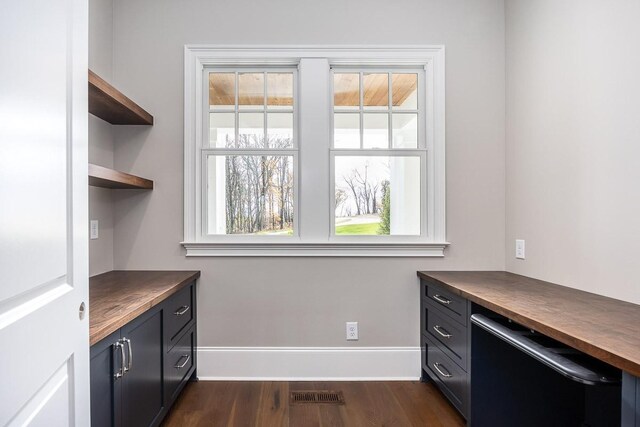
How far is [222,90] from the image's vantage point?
2576mm

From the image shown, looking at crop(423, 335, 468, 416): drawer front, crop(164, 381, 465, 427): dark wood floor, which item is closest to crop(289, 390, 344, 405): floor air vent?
crop(164, 381, 465, 427): dark wood floor

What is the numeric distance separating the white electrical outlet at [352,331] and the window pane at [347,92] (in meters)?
1.63

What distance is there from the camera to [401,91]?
2.60 m

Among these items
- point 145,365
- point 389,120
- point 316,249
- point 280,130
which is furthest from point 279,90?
point 145,365

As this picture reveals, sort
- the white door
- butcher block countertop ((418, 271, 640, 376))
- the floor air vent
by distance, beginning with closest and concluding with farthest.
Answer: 1. the white door
2. butcher block countertop ((418, 271, 640, 376))
3. the floor air vent

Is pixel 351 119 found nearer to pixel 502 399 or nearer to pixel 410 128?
pixel 410 128

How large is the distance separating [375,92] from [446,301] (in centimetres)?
160

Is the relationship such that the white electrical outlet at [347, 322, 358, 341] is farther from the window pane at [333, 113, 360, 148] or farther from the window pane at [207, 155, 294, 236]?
the window pane at [333, 113, 360, 148]

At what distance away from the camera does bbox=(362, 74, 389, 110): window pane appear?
8.49ft

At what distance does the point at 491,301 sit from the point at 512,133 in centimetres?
142

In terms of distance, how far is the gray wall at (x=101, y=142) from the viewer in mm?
2207

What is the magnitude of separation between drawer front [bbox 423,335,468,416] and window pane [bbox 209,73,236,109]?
7.51 feet

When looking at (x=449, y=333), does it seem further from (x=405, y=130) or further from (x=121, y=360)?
(x=121, y=360)

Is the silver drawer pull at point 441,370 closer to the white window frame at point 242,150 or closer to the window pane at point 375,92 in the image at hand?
the white window frame at point 242,150
